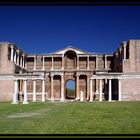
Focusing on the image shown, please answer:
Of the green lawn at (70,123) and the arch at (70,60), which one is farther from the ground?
the arch at (70,60)

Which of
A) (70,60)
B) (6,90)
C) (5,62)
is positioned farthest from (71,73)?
(5,62)

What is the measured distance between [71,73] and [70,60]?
261 centimetres

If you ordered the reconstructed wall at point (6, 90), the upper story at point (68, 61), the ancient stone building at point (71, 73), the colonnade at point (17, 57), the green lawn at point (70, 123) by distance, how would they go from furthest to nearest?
the upper story at point (68, 61)
the colonnade at point (17, 57)
the reconstructed wall at point (6, 90)
the ancient stone building at point (71, 73)
the green lawn at point (70, 123)

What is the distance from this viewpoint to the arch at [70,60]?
58.2 m

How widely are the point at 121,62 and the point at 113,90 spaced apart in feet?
22.5

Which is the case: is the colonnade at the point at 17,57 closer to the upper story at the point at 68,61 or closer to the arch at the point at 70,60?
the upper story at the point at 68,61

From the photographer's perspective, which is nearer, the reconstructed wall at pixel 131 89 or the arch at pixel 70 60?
the reconstructed wall at pixel 131 89

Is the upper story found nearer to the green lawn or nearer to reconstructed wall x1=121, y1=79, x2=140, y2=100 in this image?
reconstructed wall x1=121, y1=79, x2=140, y2=100

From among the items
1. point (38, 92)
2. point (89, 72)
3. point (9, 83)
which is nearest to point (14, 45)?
point (9, 83)

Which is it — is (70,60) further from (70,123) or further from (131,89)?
(70,123)

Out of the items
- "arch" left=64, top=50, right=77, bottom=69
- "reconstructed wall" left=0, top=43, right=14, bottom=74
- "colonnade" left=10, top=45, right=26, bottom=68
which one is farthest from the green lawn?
"arch" left=64, top=50, right=77, bottom=69

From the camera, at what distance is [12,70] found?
49156 mm

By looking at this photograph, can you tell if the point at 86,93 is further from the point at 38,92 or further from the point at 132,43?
the point at 132,43

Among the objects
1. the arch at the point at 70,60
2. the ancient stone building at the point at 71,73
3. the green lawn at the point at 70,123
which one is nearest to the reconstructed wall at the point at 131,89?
the ancient stone building at the point at 71,73
